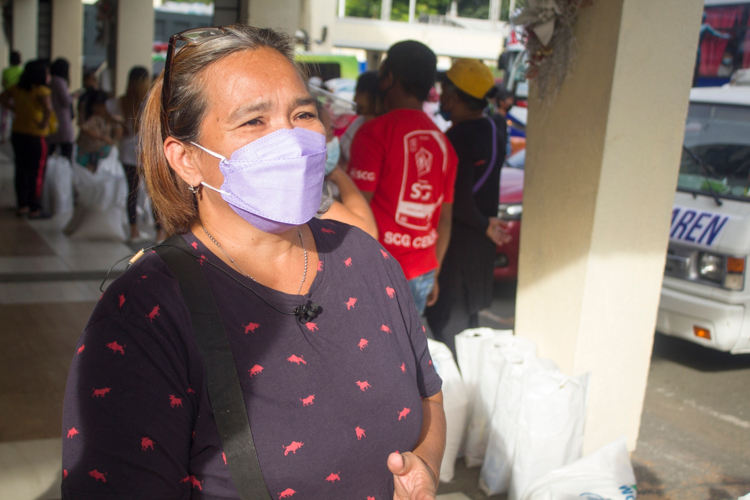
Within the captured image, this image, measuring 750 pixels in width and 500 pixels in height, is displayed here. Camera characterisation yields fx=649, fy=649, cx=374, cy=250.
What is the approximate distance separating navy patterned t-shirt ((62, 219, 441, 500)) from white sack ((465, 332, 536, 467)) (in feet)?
6.15

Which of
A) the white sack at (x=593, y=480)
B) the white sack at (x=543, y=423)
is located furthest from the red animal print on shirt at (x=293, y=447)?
the white sack at (x=543, y=423)

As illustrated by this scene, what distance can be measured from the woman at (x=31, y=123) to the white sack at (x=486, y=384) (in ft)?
25.2

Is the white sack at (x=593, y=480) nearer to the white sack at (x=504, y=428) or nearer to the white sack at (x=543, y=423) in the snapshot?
the white sack at (x=543, y=423)

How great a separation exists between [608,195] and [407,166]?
100cm

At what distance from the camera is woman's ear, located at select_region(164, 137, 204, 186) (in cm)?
151

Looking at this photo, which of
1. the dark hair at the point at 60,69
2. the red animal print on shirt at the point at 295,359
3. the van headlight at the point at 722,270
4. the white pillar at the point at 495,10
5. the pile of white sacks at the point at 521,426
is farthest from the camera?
the white pillar at the point at 495,10

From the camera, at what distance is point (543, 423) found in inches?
121

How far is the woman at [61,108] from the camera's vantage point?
10047 mm

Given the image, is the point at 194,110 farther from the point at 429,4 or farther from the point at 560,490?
the point at 429,4

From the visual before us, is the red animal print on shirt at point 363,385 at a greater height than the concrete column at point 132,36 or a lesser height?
lesser

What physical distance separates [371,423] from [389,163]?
6.67ft

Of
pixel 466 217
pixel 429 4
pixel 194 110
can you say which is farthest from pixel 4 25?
pixel 429 4

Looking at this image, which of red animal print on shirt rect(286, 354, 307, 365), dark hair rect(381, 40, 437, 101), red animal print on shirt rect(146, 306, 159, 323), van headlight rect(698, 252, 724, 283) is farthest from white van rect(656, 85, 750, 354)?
red animal print on shirt rect(146, 306, 159, 323)

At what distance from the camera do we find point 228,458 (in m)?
1.27
